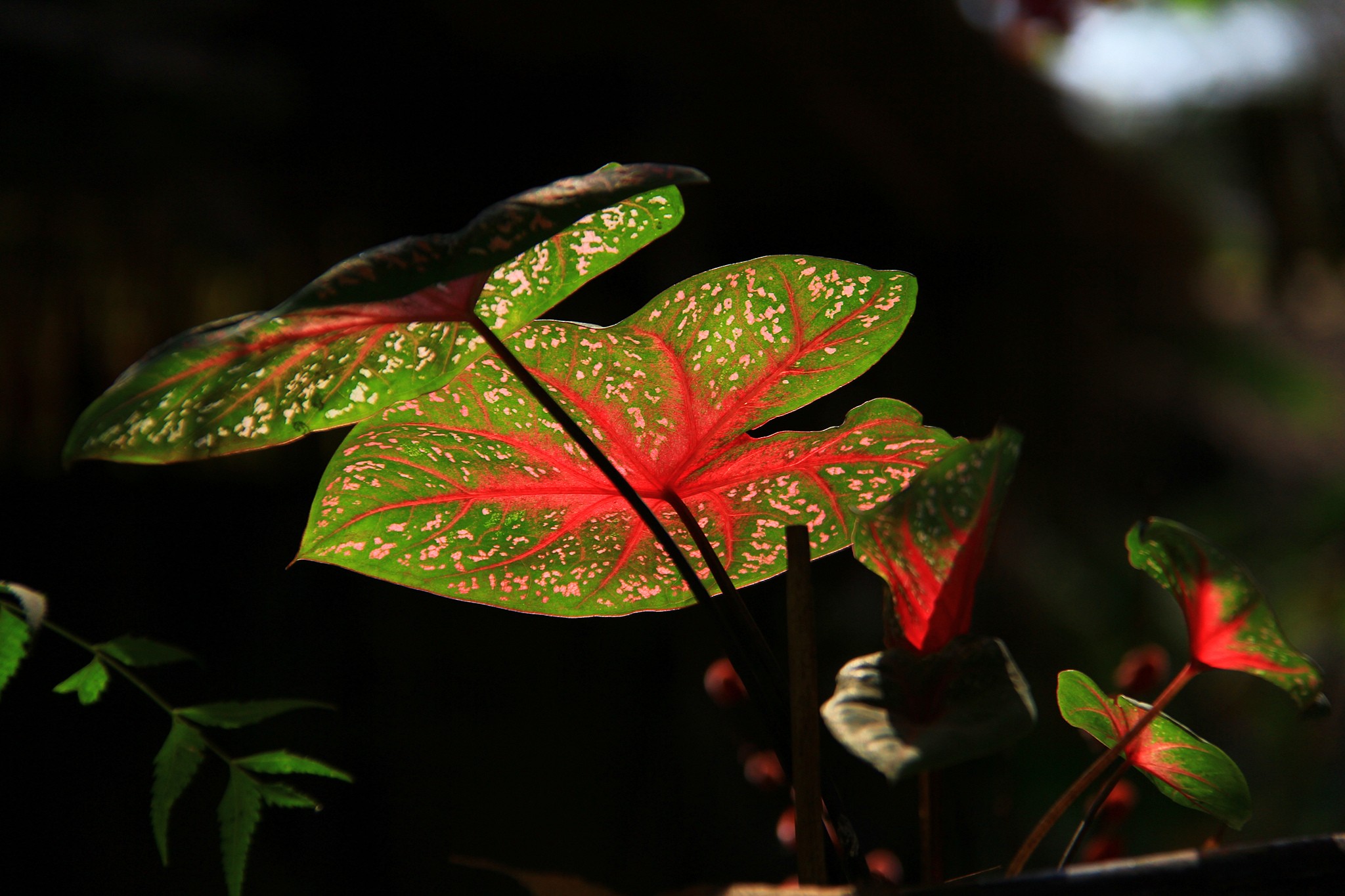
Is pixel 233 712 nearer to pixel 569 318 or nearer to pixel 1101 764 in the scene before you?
pixel 1101 764

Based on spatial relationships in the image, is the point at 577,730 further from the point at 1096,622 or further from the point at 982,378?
the point at 1096,622

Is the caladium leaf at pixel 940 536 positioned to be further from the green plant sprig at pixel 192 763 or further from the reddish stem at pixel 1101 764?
the green plant sprig at pixel 192 763

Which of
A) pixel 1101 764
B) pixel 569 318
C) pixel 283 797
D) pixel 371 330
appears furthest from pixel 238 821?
pixel 569 318

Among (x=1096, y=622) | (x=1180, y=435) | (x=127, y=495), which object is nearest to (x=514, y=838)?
(x=127, y=495)

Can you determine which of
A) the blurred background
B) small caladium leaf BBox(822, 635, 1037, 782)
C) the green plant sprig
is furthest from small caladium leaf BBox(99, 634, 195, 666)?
the blurred background

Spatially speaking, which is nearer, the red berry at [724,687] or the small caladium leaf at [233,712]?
the small caladium leaf at [233,712]

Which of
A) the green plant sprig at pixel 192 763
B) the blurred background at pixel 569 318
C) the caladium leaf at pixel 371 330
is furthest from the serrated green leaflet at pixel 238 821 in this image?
the blurred background at pixel 569 318
